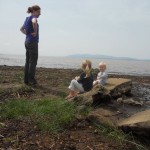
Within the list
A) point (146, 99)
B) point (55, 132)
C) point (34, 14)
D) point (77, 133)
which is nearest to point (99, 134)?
point (77, 133)

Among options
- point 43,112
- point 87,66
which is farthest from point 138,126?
point 87,66

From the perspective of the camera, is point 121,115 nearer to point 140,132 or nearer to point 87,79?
point 140,132

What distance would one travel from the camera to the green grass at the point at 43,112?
687cm

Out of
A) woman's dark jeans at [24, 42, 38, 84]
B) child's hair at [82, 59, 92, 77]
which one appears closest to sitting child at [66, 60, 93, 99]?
child's hair at [82, 59, 92, 77]

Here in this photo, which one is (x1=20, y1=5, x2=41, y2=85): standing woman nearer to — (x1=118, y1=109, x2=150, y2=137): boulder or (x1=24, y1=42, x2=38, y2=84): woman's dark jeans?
(x1=24, y1=42, x2=38, y2=84): woman's dark jeans

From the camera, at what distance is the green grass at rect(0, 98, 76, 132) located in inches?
271

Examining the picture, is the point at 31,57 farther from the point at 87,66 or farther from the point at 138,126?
the point at 138,126

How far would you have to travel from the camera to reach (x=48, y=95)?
10508 mm

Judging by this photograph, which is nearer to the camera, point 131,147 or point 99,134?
point 131,147

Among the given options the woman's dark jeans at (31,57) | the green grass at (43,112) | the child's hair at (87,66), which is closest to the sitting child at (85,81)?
the child's hair at (87,66)

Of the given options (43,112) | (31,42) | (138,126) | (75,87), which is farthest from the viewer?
(31,42)

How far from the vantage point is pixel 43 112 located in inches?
308

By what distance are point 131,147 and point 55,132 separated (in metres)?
1.52

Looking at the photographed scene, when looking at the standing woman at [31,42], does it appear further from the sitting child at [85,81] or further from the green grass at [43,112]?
the green grass at [43,112]
